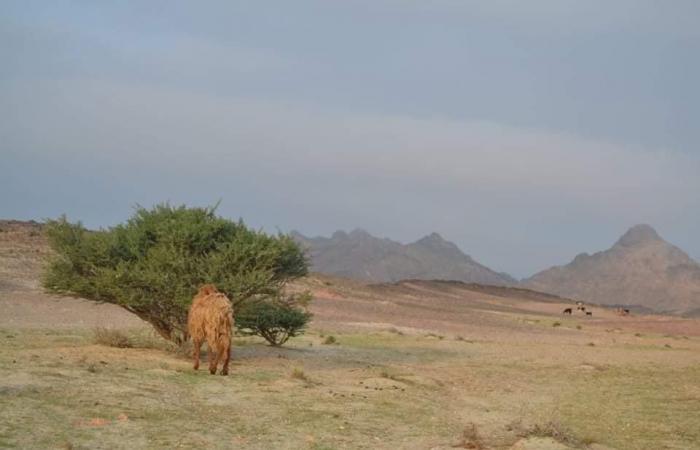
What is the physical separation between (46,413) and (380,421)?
16.3 feet

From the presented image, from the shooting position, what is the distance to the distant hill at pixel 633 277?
168750 mm

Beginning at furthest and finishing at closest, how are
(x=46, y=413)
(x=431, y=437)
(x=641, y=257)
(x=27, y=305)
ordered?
(x=641, y=257)
(x=27, y=305)
(x=431, y=437)
(x=46, y=413)

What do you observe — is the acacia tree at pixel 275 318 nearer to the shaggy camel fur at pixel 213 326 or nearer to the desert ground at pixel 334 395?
the desert ground at pixel 334 395

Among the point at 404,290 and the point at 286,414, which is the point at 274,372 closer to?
the point at 286,414

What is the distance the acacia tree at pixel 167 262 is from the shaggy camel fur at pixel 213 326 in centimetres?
176

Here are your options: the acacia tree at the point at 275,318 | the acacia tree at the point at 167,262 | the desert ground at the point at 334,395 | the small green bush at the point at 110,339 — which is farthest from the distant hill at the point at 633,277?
the small green bush at the point at 110,339

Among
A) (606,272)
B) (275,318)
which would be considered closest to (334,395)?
(275,318)

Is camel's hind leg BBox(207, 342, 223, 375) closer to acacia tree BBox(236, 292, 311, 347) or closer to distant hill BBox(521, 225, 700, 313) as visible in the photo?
acacia tree BBox(236, 292, 311, 347)

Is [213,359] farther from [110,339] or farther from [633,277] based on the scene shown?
[633,277]

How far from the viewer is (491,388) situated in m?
20.2

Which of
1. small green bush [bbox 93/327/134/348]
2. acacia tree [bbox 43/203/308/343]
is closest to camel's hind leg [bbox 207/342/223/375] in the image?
acacia tree [bbox 43/203/308/343]

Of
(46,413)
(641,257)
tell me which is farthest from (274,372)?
(641,257)

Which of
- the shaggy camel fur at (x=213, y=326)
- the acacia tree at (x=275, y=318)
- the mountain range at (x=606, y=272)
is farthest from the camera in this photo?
the mountain range at (x=606, y=272)

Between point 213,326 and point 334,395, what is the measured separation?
9.60ft
